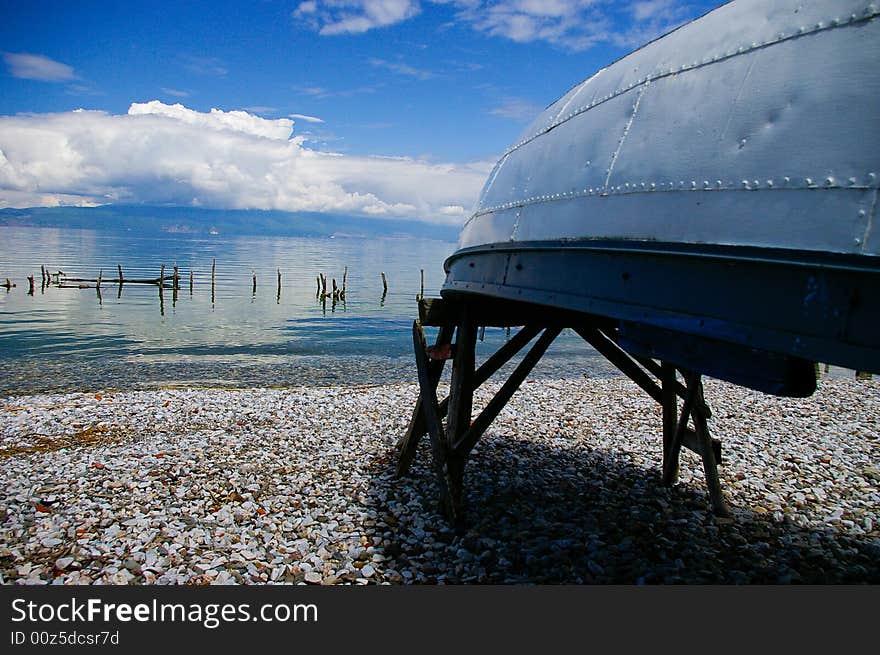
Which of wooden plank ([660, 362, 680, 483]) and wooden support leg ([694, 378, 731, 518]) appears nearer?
wooden support leg ([694, 378, 731, 518])

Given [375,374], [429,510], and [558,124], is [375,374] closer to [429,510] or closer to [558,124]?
[429,510]

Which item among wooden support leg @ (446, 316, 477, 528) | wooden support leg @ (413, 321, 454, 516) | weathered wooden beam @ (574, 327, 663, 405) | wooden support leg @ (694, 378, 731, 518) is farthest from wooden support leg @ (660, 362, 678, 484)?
wooden support leg @ (413, 321, 454, 516)

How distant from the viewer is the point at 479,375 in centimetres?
744

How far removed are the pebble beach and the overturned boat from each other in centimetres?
343

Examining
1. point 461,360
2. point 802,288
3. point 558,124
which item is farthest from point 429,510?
point 802,288

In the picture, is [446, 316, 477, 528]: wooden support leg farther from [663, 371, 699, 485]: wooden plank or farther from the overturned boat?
[663, 371, 699, 485]: wooden plank

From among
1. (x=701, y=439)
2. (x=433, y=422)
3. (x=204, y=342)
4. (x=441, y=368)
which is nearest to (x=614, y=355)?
(x=701, y=439)

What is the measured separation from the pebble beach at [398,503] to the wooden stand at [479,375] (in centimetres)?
69

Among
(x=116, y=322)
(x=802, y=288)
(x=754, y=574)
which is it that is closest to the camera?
(x=802, y=288)

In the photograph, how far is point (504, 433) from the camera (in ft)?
38.4

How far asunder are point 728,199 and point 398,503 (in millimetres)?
6038

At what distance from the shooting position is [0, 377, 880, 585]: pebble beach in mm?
6262

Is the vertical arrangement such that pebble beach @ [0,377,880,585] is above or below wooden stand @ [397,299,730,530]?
below
